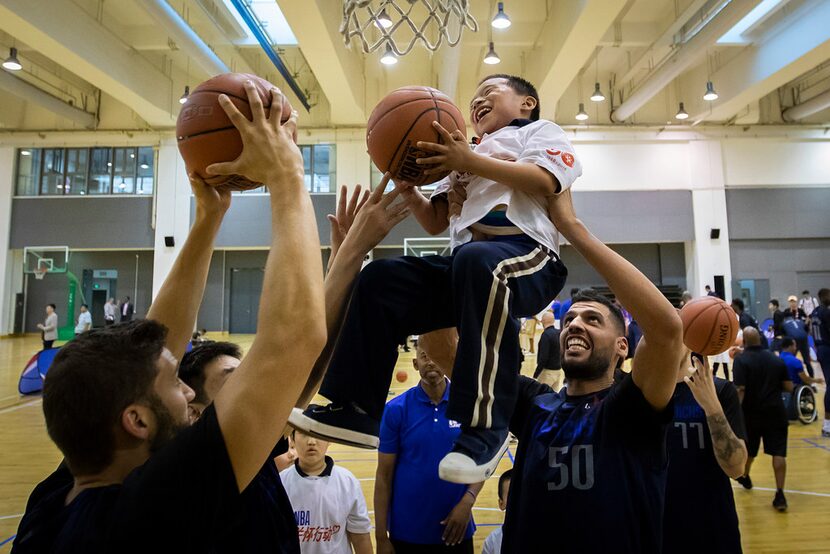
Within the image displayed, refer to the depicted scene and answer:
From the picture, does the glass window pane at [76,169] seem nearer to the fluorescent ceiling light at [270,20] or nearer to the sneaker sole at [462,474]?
the fluorescent ceiling light at [270,20]

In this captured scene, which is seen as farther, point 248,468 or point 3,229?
point 3,229

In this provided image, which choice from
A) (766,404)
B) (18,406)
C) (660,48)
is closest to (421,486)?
(766,404)

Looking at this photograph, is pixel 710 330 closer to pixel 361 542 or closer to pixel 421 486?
pixel 421 486

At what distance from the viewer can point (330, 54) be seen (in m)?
11.6

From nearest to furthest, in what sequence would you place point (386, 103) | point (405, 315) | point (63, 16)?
point (405, 315)
point (386, 103)
point (63, 16)

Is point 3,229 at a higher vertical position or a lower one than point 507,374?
higher

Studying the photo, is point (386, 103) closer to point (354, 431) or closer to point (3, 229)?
point (354, 431)

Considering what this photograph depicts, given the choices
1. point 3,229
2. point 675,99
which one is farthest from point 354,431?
point 3,229

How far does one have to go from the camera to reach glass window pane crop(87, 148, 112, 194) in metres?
19.2

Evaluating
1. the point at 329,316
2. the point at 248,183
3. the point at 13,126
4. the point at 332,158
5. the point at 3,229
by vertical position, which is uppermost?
the point at 13,126

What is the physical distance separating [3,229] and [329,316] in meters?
21.9

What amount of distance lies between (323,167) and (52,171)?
9.60 metres

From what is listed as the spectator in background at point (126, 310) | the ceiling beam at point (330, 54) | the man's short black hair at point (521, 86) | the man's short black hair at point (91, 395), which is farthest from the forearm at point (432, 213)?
the spectator in background at point (126, 310)

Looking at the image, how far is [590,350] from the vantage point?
241 cm
